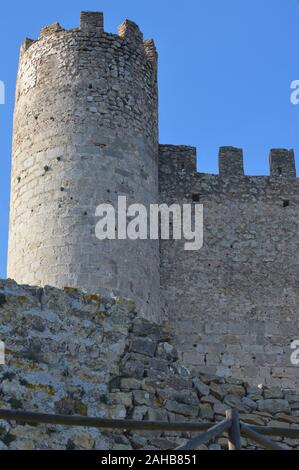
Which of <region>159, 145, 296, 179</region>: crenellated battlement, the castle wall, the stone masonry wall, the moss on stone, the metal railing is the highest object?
<region>159, 145, 296, 179</region>: crenellated battlement

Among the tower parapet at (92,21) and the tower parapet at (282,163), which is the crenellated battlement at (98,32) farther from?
the tower parapet at (282,163)

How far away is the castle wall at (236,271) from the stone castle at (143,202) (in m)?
0.01

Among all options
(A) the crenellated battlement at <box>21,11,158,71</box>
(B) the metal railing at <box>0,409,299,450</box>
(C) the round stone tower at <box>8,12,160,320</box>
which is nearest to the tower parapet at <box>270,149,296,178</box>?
(C) the round stone tower at <box>8,12,160,320</box>

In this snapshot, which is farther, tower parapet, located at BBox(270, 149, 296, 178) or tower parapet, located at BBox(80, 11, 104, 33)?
tower parapet, located at BBox(270, 149, 296, 178)

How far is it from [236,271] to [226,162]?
172 centimetres

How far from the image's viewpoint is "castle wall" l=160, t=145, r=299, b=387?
14.2m

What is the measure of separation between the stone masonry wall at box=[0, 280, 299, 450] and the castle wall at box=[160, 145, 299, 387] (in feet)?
18.0

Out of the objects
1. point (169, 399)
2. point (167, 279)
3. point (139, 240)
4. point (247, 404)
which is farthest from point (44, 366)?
point (167, 279)

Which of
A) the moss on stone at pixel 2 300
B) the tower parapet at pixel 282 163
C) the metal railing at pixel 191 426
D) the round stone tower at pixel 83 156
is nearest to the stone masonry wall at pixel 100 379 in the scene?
the moss on stone at pixel 2 300

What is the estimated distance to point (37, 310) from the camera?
8156mm

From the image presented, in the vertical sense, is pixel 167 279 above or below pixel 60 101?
below

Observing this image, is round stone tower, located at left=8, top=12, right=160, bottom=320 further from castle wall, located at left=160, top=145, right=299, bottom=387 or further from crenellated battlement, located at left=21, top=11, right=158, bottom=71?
castle wall, located at left=160, top=145, right=299, bottom=387
